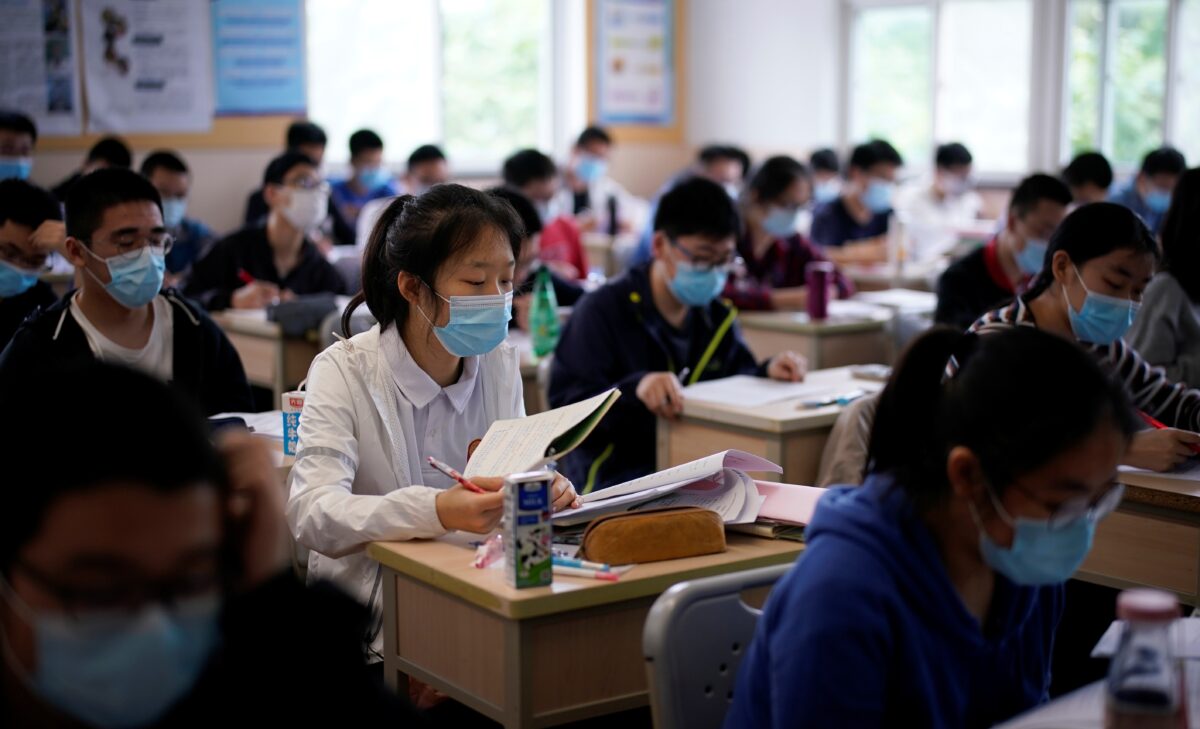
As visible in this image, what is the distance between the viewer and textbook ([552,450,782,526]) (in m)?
2.15

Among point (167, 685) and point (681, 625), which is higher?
point (167, 685)

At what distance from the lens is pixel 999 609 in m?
1.58

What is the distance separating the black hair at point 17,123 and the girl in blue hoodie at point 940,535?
20.3 ft

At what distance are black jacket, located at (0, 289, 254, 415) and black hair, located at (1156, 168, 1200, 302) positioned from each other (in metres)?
2.65

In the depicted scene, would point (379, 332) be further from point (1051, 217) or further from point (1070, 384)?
point (1051, 217)

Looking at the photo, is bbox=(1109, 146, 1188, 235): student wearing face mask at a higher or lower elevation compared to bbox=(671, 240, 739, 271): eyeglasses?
higher

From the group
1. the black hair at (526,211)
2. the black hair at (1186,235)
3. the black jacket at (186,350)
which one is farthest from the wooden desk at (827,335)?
the black jacket at (186,350)

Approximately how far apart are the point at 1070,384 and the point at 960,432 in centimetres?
13

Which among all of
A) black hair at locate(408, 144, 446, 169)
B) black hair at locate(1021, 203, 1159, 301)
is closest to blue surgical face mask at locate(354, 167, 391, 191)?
black hair at locate(408, 144, 446, 169)

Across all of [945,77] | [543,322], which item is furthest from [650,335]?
[945,77]

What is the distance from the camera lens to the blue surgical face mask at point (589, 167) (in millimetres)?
9289

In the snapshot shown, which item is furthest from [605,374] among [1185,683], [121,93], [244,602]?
[121,93]

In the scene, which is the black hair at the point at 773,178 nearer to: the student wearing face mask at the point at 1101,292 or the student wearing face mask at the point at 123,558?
the student wearing face mask at the point at 1101,292

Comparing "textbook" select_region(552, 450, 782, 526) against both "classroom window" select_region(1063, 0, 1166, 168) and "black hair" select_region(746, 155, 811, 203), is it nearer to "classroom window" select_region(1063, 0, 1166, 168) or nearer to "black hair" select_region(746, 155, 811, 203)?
"black hair" select_region(746, 155, 811, 203)
